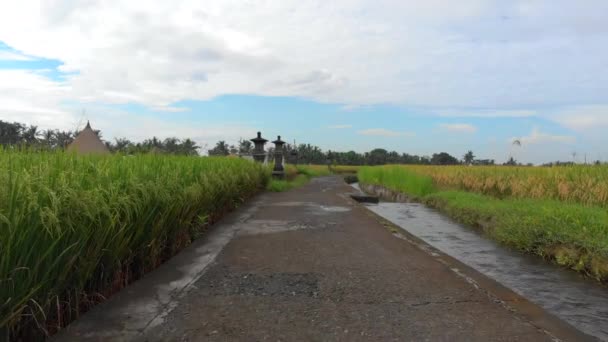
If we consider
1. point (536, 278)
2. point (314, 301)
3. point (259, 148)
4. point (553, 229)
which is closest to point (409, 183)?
point (259, 148)

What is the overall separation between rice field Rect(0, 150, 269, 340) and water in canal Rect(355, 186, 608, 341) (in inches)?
154

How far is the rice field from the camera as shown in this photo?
97.2 inches

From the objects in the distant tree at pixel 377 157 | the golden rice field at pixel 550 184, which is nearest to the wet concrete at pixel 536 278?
the golden rice field at pixel 550 184

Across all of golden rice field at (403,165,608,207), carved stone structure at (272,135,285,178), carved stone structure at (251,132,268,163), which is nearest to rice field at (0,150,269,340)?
golden rice field at (403,165,608,207)

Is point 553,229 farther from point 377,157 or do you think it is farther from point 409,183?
point 377,157

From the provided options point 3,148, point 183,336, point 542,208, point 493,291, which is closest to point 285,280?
point 183,336

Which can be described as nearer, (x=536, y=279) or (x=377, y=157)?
(x=536, y=279)

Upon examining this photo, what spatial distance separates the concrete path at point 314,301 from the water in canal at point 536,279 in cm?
46

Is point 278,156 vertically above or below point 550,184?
above

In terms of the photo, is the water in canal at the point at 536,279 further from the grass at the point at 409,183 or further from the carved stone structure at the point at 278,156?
the carved stone structure at the point at 278,156

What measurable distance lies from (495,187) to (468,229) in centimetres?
382

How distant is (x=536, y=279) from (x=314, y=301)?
9.64 feet

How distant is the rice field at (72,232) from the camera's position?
2.47 m

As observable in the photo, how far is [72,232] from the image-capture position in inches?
115
